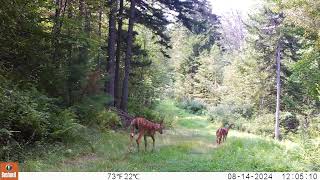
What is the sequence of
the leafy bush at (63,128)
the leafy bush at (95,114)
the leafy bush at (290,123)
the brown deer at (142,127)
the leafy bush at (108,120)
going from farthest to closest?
1. the leafy bush at (290,123)
2. the leafy bush at (108,120)
3. the leafy bush at (95,114)
4. the brown deer at (142,127)
5. the leafy bush at (63,128)

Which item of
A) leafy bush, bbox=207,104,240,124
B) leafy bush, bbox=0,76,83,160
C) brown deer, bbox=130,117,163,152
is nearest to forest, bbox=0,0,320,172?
leafy bush, bbox=0,76,83,160

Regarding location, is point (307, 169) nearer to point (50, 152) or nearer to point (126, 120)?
point (50, 152)

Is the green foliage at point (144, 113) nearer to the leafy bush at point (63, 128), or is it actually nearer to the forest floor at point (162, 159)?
the forest floor at point (162, 159)

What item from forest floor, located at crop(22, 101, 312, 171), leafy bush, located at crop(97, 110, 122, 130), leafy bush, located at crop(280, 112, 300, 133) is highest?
leafy bush, located at crop(97, 110, 122, 130)

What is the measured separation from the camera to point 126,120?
1357 centimetres

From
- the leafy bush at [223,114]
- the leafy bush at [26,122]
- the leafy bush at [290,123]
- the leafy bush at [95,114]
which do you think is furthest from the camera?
the leafy bush at [223,114]

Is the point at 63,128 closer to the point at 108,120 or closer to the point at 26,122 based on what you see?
Result: the point at 26,122

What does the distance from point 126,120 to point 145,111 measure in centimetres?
319

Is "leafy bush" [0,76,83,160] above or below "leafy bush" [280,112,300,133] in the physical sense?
above

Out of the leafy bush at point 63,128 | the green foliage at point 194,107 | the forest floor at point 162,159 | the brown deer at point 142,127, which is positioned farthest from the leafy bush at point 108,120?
the green foliage at point 194,107

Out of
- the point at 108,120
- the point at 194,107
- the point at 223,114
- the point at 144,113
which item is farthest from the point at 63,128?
the point at 194,107

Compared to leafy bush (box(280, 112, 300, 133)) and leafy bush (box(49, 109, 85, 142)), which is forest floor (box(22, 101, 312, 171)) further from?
leafy bush (box(280, 112, 300, 133))

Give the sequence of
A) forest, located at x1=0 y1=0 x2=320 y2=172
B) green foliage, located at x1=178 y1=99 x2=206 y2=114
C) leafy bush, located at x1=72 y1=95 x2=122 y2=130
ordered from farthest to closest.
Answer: green foliage, located at x1=178 y1=99 x2=206 y2=114 → leafy bush, located at x1=72 y1=95 x2=122 y2=130 → forest, located at x1=0 y1=0 x2=320 y2=172

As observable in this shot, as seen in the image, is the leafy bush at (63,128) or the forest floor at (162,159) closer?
the forest floor at (162,159)
